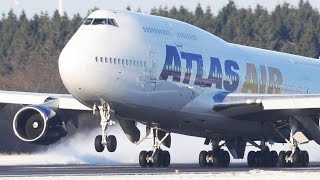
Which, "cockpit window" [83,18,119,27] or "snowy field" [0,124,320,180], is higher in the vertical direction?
"cockpit window" [83,18,119,27]

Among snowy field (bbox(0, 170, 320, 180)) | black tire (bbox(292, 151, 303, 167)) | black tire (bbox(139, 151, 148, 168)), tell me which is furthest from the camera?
black tire (bbox(292, 151, 303, 167))

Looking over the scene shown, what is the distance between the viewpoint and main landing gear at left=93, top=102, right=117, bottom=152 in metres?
43.5

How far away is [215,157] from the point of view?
169 feet

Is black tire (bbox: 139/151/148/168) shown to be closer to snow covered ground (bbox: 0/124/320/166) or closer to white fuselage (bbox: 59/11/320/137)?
white fuselage (bbox: 59/11/320/137)

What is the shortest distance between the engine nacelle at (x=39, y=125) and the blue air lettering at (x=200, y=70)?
484 cm

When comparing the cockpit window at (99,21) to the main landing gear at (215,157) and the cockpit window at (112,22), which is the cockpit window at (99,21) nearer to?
the cockpit window at (112,22)

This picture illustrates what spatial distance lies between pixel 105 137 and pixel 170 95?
437 cm

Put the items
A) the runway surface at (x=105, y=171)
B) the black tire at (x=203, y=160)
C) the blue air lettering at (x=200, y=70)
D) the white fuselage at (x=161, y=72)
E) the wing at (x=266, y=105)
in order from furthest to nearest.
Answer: the black tire at (x=203, y=160)
the wing at (x=266, y=105)
the blue air lettering at (x=200, y=70)
the white fuselage at (x=161, y=72)
the runway surface at (x=105, y=171)

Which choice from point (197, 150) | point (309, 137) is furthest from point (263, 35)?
point (309, 137)

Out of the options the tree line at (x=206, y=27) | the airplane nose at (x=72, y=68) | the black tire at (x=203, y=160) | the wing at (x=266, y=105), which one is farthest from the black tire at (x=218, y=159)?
the tree line at (x=206, y=27)

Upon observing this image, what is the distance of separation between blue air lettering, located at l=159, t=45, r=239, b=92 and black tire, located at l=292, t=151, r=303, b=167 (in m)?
3.52

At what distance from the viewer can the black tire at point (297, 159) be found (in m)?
49.4

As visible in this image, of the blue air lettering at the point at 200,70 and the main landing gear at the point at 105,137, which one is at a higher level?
the blue air lettering at the point at 200,70

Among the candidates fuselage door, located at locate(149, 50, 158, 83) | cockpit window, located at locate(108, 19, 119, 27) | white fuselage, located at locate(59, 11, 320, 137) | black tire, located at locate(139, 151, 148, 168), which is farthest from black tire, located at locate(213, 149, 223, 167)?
→ cockpit window, located at locate(108, 19, 119, 27)
